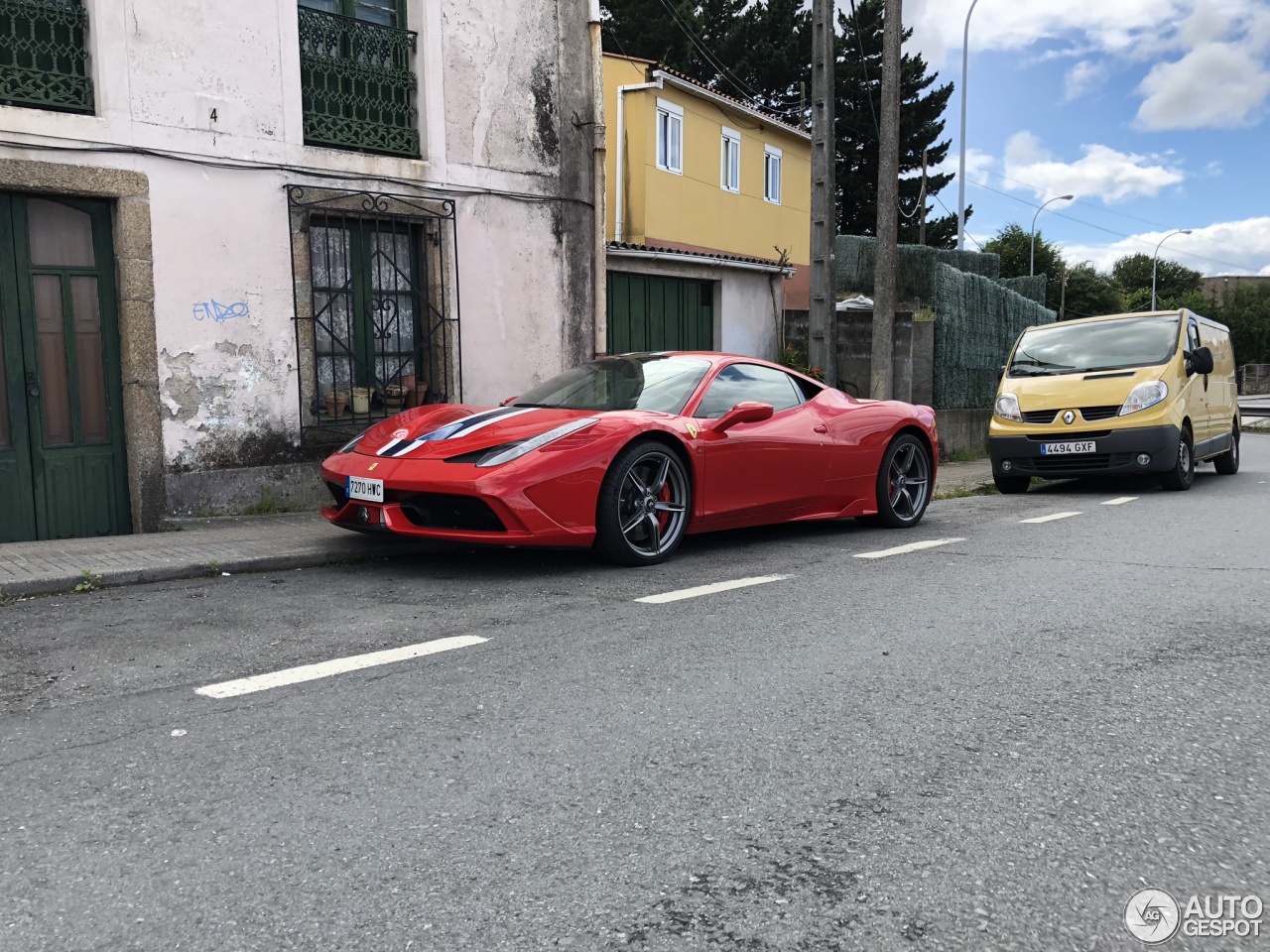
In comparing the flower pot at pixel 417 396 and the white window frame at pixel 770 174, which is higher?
the white window frame at pixel 770 174

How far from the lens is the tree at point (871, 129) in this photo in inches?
1620

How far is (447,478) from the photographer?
5.91 metres

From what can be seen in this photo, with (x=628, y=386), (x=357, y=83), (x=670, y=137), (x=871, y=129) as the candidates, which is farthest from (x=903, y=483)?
(x=871, y=129)

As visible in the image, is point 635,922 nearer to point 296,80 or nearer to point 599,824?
→ point 599,824

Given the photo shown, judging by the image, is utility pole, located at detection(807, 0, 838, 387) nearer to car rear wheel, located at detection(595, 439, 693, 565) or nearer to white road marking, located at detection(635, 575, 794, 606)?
car rear wheel, located at detection(595, 439, 693, 565)

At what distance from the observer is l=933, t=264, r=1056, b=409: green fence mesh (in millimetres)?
17125

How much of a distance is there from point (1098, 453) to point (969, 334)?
745cm

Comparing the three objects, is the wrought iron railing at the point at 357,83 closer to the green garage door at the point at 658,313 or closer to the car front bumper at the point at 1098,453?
the green garage door at the point at 658,313

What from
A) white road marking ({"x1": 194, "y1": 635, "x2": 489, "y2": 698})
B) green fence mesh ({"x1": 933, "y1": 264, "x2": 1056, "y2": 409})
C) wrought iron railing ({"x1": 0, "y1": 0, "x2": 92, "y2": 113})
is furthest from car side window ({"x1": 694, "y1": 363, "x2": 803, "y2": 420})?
green fence mesh ({"x1": 933, "y1": 264, "x2": 1056, "y2": 409})

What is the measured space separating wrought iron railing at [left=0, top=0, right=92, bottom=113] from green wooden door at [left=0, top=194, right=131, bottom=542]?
2.38 ft

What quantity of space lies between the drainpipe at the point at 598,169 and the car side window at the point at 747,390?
4.34 m

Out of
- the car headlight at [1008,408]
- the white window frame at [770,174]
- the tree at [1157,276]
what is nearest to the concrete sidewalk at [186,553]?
the car headlight at [1008,408]

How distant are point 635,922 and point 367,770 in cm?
111

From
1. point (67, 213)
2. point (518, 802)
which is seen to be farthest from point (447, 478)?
point (67, 213)
